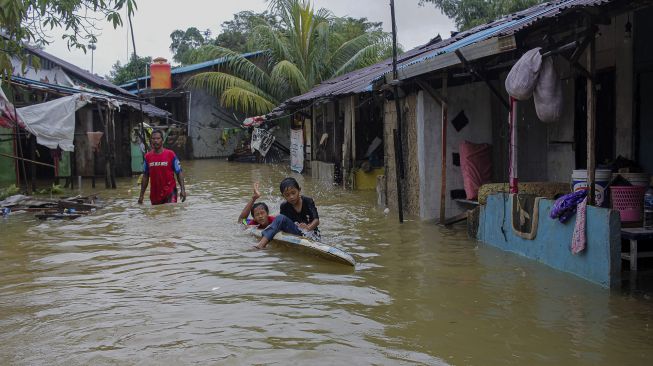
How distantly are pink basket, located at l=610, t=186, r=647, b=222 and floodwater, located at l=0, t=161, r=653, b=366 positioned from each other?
2.83 feet

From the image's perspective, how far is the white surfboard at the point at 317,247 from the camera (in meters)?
7.08

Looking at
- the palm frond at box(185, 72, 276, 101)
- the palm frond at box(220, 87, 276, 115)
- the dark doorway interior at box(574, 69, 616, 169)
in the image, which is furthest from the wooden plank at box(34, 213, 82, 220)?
the palm frond at box(185, 72, 276, 101)

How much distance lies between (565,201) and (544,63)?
1.45m

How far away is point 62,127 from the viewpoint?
1519cm

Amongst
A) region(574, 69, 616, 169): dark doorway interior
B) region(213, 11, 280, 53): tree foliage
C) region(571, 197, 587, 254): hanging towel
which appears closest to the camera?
region(571, 197, 587, 254): hanging towel

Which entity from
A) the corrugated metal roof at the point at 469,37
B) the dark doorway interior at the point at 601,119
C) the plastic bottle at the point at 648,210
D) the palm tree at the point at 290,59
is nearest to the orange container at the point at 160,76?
the palm tree at the point at 290,59

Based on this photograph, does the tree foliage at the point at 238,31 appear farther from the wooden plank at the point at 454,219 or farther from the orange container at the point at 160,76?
the wooden plank at the point at 454,219

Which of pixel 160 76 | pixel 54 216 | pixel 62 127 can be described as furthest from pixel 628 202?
pixel 160 76

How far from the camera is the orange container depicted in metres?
30.6

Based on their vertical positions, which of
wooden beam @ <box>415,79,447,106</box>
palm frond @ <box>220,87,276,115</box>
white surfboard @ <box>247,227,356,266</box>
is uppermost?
palm frond @ <box>220,87,276,115</box>

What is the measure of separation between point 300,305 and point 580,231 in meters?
2.71

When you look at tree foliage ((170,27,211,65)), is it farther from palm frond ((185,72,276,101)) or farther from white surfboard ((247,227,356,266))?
white surfboard ((247,227,356,266))

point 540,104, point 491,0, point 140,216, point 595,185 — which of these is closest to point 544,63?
point 540,104

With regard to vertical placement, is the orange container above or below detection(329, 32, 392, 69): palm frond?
below
